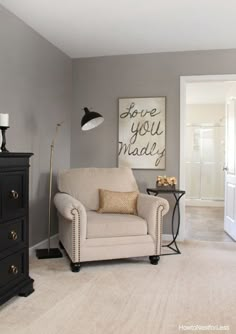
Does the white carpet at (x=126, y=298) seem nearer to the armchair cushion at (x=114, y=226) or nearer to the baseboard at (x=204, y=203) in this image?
the armchair cushion at (x=114, y=226)

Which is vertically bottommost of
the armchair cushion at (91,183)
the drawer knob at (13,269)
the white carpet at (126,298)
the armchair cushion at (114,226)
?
the white carpet at (126,298)

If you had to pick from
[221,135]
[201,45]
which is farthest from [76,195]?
[221,135]

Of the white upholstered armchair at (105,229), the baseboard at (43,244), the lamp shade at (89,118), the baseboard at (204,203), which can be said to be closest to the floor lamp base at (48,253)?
the baseboard at (43,244)

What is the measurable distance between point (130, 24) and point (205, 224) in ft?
11.3

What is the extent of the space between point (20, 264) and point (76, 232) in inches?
26.4

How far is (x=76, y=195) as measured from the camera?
383 centimetres

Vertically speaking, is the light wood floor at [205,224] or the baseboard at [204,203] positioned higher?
the baseboard at [204,203]

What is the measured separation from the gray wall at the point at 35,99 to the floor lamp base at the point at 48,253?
19 cm

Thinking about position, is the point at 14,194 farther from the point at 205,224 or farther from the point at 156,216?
the point at 205,224

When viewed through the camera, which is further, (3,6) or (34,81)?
(34,81)

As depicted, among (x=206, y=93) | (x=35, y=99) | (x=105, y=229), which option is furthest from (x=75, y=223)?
(x=206, y=93)

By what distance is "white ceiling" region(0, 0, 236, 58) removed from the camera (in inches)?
122

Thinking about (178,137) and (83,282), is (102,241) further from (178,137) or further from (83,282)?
(178,137)

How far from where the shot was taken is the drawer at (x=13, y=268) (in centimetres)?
237
